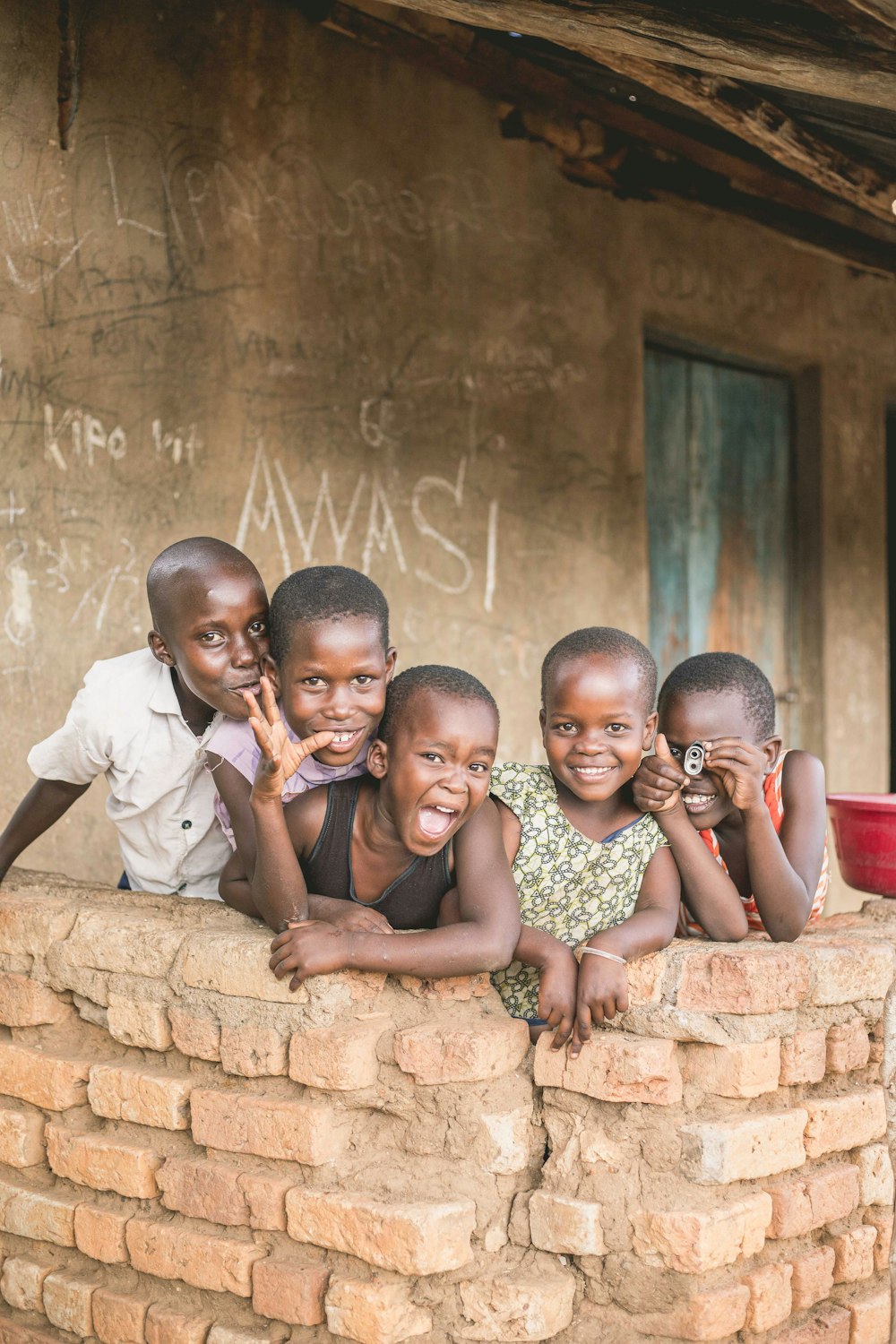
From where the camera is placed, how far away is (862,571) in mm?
6516

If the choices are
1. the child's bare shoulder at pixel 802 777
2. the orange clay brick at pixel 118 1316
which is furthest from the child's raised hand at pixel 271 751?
the child's bare shoulder at pixel 802 777

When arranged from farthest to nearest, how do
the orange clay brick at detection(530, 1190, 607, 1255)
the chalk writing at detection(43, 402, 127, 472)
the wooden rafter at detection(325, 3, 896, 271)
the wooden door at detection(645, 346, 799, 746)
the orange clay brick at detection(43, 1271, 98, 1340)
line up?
the wooden door at detection(645, 346, 799, 746)
the wooden rafter at detection(325, 3, 896, 271)
the chalk writing at detection(43, 402, 127, 472)
the orange clay brick at detection(43, 1271, 98, 1340)
the orange clay brick at detection(530, 1190, 607, 1255)

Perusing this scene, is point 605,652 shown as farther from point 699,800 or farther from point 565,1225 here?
point 565,1225

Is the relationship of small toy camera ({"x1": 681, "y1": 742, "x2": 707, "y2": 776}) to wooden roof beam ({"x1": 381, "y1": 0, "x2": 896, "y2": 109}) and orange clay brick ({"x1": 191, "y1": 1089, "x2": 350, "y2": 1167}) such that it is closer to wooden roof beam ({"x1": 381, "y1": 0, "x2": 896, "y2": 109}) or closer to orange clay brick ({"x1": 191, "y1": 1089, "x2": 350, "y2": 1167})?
orange clay brick ({"x1": 191, "y1": 1089, "x2": 350, "y2": 1167})

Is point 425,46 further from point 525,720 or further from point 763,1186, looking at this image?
point 763,1186

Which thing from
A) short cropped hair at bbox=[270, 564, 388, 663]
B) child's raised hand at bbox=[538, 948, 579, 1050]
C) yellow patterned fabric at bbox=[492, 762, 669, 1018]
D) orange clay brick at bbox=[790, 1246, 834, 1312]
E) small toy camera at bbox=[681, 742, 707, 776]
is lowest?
orange clay brick at bbox=[790, 1246, 834, 1312]

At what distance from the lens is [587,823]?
102 inches

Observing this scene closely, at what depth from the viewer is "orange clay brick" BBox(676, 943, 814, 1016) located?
232 centimetres

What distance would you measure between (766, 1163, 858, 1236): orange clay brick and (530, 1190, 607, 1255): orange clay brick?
32 cm

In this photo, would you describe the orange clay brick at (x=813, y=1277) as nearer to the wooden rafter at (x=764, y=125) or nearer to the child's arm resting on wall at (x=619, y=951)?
the child's arm resting on wall at (x=619, y=951)

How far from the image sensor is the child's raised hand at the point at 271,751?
7.30 feet

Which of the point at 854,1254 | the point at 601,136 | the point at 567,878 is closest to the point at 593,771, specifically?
the point at 567,878

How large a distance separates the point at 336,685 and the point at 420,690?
16 centimetres

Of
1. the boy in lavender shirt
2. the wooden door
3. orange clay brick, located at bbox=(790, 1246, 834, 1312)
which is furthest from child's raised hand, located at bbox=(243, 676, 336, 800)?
the wooden door
